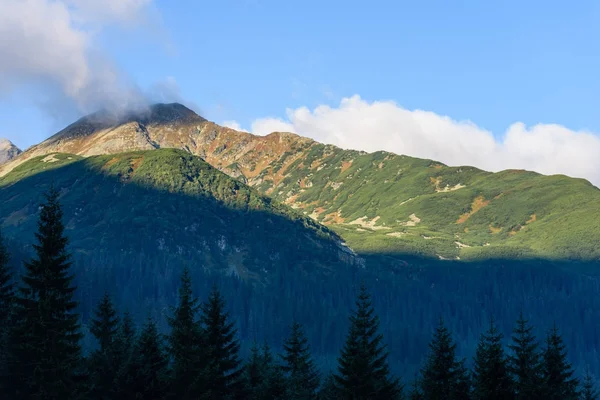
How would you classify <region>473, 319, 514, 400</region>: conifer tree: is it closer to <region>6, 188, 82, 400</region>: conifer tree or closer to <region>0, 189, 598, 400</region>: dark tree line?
<region>0, 189, 598, 400</region>: dark tree line

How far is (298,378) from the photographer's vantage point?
69.9 metres

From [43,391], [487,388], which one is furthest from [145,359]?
[487,388]

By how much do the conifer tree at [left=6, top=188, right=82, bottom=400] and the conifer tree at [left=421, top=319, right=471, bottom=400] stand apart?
25.5 m

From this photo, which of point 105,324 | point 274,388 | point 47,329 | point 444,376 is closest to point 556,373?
point 444,376

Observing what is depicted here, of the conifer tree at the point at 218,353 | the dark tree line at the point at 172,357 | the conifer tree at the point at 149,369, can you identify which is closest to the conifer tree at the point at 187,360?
the dark tree line at the point at 172,357

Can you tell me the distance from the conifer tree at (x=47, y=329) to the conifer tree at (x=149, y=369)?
6.16 meters

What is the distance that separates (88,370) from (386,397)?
21495 millimetres

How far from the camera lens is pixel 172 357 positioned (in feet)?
191

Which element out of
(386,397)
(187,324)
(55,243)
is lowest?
(386,397)

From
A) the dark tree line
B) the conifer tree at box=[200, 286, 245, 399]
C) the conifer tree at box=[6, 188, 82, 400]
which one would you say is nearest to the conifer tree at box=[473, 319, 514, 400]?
the dark tree line

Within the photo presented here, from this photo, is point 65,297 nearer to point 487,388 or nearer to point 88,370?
point 88,370

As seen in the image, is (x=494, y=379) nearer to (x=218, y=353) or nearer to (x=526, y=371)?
(x=526, y=371)

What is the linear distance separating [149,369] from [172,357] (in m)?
1.82

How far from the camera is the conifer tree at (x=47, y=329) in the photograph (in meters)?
50.2
